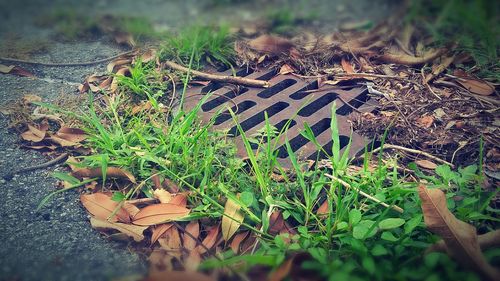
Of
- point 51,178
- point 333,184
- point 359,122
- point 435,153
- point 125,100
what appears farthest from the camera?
point 125,100

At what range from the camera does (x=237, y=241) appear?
1.18 meters

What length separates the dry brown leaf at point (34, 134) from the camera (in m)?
1.51

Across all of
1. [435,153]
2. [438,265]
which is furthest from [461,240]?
[435,153]

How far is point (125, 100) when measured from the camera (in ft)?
5.69

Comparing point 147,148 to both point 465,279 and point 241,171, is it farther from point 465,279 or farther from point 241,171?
point 465,279

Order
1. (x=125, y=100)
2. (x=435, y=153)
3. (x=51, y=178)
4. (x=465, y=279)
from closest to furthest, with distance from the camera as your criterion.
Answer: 1. (x=465, y=279)
2. (x=51, y=178)
3. (x=435, y=153)
4. (x=125, y=100)

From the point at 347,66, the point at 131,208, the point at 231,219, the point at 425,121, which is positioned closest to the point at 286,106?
the point at 347,66

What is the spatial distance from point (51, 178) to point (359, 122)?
48.3 inches

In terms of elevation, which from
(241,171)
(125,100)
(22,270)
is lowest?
(22,270)

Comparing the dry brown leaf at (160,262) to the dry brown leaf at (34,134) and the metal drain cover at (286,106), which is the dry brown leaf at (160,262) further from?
the dry brown leaf at (34,134)

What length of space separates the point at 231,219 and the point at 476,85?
1335 mm

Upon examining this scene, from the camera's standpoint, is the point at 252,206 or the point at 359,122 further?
the point at 359,122

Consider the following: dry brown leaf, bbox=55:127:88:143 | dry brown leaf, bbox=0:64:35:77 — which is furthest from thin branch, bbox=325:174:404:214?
dry brown leaf, bbox=0:64:35:77

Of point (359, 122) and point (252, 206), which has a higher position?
point (359, 122)
